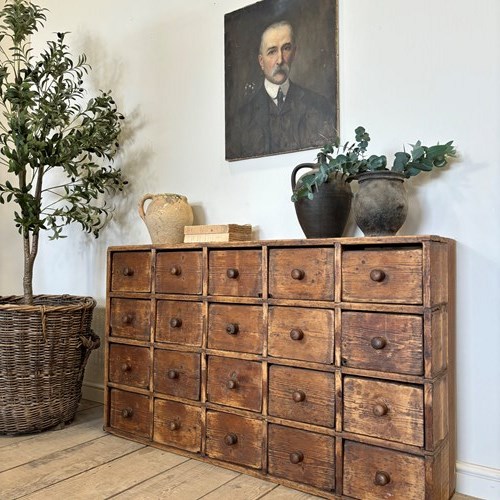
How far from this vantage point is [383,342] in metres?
1.38

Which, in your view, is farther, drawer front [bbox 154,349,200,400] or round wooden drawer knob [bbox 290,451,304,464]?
drawer front [bbox 154,349,200,400]

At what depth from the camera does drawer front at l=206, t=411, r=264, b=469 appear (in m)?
1.62

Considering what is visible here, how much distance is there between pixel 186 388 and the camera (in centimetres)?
180

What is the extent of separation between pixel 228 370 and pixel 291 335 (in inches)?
12.0

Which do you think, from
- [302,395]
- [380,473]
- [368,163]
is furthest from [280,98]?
[380,473]

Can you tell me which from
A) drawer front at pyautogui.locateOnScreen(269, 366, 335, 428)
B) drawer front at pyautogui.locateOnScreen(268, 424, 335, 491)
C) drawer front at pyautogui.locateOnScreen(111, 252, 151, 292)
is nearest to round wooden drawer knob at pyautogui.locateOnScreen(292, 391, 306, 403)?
drawer front at pyautogui.locateOnScreen(269, 366, 335, 428)

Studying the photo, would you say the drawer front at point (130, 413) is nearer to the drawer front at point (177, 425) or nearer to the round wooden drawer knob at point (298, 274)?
the drawer front at point (177, 425)

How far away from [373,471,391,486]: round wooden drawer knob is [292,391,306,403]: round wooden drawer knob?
308 mm

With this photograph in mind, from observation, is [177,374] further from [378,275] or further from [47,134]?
[47,134]

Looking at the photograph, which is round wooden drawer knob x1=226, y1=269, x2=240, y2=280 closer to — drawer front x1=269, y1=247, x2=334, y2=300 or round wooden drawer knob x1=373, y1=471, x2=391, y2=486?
drawer front x1=269, y1=247, x2=334, y2=300

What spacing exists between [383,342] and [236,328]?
1.76ft

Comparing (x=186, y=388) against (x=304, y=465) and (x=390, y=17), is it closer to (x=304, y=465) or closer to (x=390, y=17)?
(x=304, y=465)

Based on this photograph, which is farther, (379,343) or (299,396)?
(299,396)

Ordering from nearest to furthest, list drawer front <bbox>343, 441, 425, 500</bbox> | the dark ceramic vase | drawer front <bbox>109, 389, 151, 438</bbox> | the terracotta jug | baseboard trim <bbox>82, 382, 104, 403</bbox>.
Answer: drawer front <bbox>343, 441, 425, 500</bbox> → the dark ceramic vase → drawer front <bbox>109, 389, 151, 438</bbox> → the terracotta jug → baseboard trim <bbox>82, 382, 104, 403</bbox>
